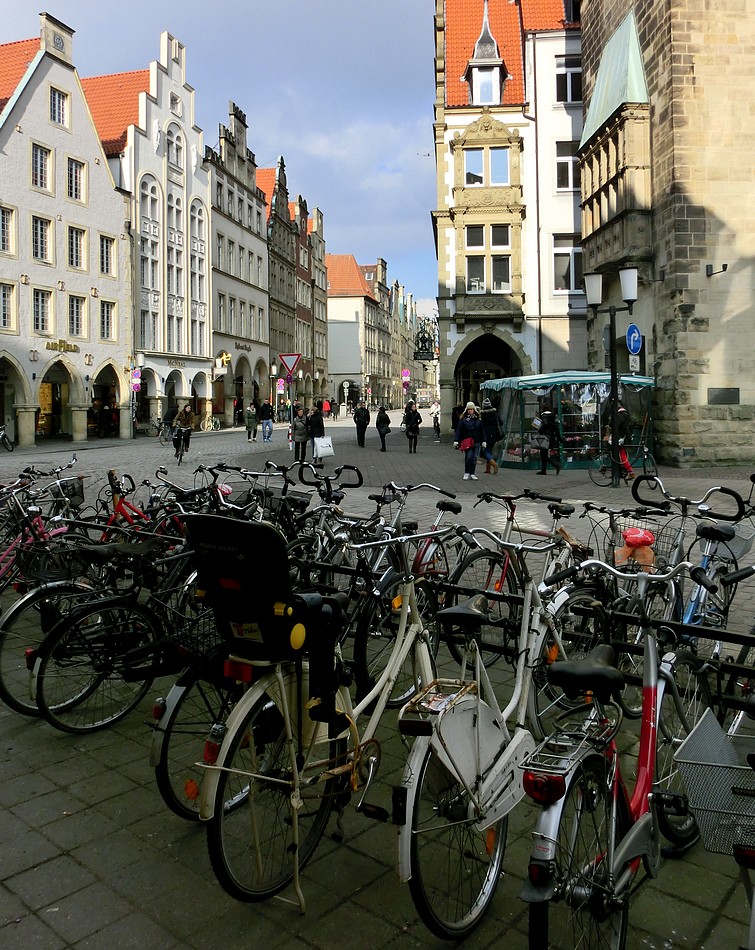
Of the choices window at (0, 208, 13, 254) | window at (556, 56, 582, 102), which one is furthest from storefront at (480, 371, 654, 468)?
window at (0, 208, 13, 254)

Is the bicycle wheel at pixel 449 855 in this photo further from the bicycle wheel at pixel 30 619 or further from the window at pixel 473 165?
the window at pixel 473 165

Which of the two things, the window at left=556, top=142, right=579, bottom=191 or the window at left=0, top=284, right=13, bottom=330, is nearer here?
the window at left=556, top=142, right=579, bottom=191

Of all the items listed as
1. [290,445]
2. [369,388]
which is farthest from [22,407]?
[369,388]

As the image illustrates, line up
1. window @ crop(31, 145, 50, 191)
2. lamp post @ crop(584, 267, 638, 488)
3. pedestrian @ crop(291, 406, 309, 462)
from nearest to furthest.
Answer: lamp post @ crop(584, 267, 638, 488) → pedestrian @ crop(291, 406, 309, 462) → window @ crop(31, 145, 50, 191)

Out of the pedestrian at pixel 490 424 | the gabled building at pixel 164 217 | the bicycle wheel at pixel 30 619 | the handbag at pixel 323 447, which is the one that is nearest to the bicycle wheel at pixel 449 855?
the bicycle wheel at pixel 30 619

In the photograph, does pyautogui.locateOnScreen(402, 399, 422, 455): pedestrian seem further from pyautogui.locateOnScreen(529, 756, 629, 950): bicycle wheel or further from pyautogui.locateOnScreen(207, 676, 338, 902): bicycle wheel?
pyautogui.locateOnScreen(529, 756, 629, 950): bicycle wheel

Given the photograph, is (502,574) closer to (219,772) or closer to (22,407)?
(219,772)

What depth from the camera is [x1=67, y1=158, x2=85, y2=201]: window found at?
37.0 m

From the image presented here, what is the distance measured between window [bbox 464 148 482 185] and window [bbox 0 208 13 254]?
18.4 metres

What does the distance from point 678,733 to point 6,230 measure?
1418 inches

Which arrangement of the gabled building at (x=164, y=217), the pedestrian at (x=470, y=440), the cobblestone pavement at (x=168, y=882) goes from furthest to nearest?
the gabled building at (x=164, y=217)
the pedestrian at (x=470, y=440)
the cobblestone pavement at (x=168, y=882)

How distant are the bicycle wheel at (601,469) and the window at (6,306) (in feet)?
80.8

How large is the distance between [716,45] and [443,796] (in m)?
21.1

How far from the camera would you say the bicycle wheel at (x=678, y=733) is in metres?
2.98
